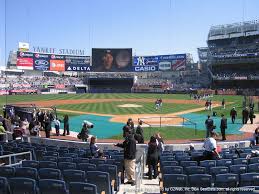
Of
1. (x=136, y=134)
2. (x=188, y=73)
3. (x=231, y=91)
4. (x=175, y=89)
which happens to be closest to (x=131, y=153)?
(x=136, y=134)

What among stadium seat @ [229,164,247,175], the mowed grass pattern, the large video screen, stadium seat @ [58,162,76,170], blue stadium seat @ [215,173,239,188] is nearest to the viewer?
blue stadium seat @ [215,173,239,188]

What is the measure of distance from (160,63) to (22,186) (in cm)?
10349

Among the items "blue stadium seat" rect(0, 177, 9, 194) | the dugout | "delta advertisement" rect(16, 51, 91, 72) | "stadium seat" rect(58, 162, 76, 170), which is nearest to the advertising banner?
"delta advertisement" rect(16, 51, 91, 72)

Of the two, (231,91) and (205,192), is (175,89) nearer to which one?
(231,91)

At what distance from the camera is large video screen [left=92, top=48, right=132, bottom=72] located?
10125cm

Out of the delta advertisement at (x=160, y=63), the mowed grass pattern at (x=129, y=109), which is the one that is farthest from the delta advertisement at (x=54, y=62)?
the mowed grass pattern at (x=129, y=109)

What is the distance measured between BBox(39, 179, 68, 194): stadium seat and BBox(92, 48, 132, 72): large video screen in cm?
9415

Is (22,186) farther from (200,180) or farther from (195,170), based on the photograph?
(195,170)

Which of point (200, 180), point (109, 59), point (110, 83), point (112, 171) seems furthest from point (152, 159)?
point (110, 83)

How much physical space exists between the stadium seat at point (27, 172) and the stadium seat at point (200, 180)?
3628mm

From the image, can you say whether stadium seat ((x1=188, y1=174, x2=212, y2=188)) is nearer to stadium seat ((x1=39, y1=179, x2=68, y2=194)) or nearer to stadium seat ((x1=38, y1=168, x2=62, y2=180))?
stadium seat ((x1=39, y1=179, x2=68, y2=194))

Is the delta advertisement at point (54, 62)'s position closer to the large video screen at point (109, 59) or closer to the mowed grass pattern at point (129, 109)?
the large video screen at point (109, 59)

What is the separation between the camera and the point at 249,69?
310 feet

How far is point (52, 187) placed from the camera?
24.2 feet
